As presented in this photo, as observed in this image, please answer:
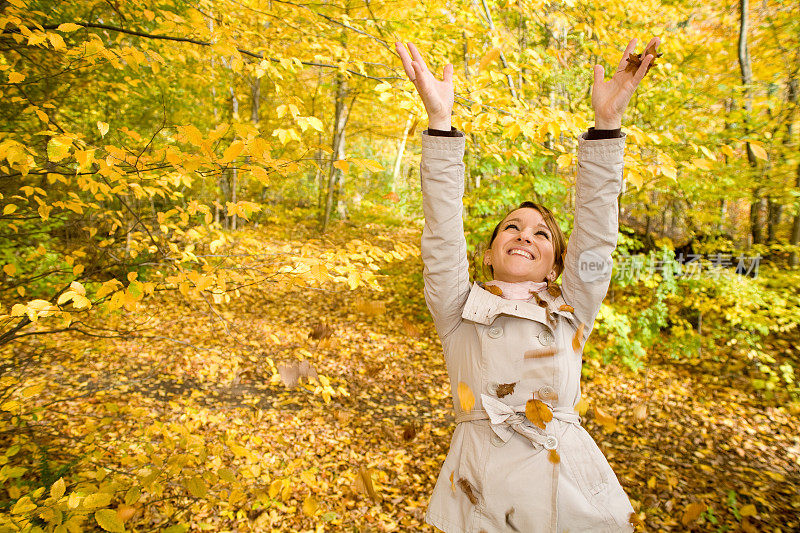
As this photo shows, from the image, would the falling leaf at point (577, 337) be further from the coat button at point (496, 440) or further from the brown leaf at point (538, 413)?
the coat button at point (496, 440)

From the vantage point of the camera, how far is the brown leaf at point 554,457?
1.41 m

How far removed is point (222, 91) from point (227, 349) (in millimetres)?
6498

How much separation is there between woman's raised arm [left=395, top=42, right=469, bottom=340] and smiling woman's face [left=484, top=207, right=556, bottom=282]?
0.20 meters

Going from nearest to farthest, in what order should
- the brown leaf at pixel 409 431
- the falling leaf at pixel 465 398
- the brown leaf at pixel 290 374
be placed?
the falling leaf at pixel 465 398
the brown leaf at pixel 290 374
the brown leaf at pixel 409 431

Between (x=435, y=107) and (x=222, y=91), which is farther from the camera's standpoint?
(x=222, y=91)

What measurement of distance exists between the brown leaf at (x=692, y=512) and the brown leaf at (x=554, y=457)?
3136 mm

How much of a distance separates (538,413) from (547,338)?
27 cm

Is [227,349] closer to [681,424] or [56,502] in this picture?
[56,502]

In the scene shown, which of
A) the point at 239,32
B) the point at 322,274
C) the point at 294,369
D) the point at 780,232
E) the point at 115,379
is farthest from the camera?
the point at 780,232

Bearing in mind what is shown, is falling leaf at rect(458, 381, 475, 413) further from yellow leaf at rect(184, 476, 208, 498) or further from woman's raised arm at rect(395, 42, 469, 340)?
yellow leaf at rect(184, 476, 208, 498)

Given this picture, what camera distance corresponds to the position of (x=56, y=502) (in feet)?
5.41

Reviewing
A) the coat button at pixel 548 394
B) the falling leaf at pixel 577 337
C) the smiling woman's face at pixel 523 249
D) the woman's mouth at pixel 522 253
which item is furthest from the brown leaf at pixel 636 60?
the coat button at pixel 548 394

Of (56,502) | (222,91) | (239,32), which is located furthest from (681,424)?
(222,91)

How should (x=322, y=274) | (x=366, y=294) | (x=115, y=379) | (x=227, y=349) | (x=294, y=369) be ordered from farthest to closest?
(x=366, y=294)
(x=227, y=349)
(x=115, y=379)
(x=294, y=369)
(x=322, y=274)
